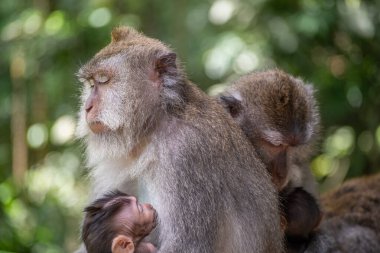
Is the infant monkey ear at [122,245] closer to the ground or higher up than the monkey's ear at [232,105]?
closer to the ground

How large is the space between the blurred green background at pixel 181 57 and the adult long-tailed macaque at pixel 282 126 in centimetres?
168

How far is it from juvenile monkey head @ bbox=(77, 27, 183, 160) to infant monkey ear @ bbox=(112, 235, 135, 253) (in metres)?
0.59

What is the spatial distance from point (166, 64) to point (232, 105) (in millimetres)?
913

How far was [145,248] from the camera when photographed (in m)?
4.81

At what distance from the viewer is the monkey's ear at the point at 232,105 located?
5.93 m

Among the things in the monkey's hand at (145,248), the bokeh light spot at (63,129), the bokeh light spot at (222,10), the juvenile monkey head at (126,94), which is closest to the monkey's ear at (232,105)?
the juvenile monkey head at (126,94)

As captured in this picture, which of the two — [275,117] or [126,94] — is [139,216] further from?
[275,117]

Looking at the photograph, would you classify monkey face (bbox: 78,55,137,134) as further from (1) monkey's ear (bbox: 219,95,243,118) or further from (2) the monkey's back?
(1) monkey's ear (bbox: 219,95,243,118)

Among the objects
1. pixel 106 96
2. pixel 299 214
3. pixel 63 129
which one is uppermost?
pixel 106 96

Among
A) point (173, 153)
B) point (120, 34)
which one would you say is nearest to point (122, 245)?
point (173, 153)

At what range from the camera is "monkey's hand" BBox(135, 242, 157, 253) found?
4.80 m

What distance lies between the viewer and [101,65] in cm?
519

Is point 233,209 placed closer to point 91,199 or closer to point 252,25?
point 91,199

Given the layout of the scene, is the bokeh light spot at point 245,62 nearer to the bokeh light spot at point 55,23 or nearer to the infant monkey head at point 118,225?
the bokeh light spot at point 55,23
